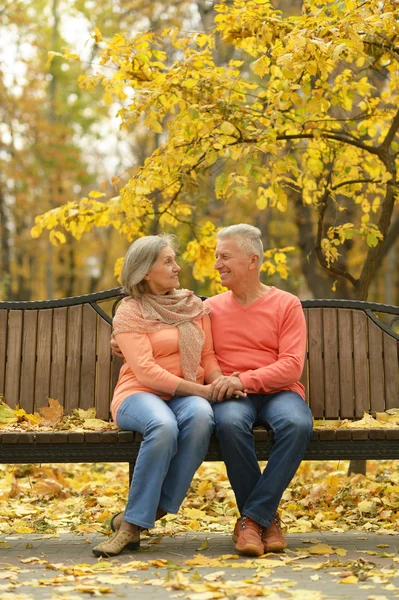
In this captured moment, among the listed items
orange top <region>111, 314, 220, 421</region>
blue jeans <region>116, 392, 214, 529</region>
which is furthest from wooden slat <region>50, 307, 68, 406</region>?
blue jeans <region>116, 392, 214, 529</region>

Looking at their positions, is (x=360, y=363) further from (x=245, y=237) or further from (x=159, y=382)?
(x=159, y=382)

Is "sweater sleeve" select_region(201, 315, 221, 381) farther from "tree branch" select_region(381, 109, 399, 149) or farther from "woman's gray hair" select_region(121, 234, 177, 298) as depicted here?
"tree branch" select_region(381, 109, 399, 149)

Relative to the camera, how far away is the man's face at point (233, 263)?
4773 mm

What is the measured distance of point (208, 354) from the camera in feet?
15.6

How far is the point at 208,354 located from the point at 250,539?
Answer: 105cm

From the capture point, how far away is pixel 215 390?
452 cm

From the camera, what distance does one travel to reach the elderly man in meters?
4.29

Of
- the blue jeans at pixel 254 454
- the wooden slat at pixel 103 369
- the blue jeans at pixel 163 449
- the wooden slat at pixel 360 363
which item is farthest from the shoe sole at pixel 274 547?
the wooden slat at pixel 103 369

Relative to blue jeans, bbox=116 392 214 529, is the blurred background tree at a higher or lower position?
higher

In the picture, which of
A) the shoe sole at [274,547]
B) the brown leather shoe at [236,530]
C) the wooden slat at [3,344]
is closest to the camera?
the shoe sole at [274,547]

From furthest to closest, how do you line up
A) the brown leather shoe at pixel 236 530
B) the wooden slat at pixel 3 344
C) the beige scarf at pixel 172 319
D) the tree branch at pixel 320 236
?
the tree branch at pixel 320 236 < the wooden slat at pixel 3 344 < the beige scarf at pixel 172 319 < the brown leather shoe at pixel 236 530

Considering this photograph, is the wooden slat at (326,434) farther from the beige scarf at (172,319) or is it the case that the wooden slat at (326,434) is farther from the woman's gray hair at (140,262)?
the woman's gray hair at (140,262)

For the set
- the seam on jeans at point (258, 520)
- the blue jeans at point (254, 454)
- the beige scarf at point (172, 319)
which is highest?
the beige scarf at point (172, 319)

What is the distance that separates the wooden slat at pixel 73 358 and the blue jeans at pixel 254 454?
114 cm
